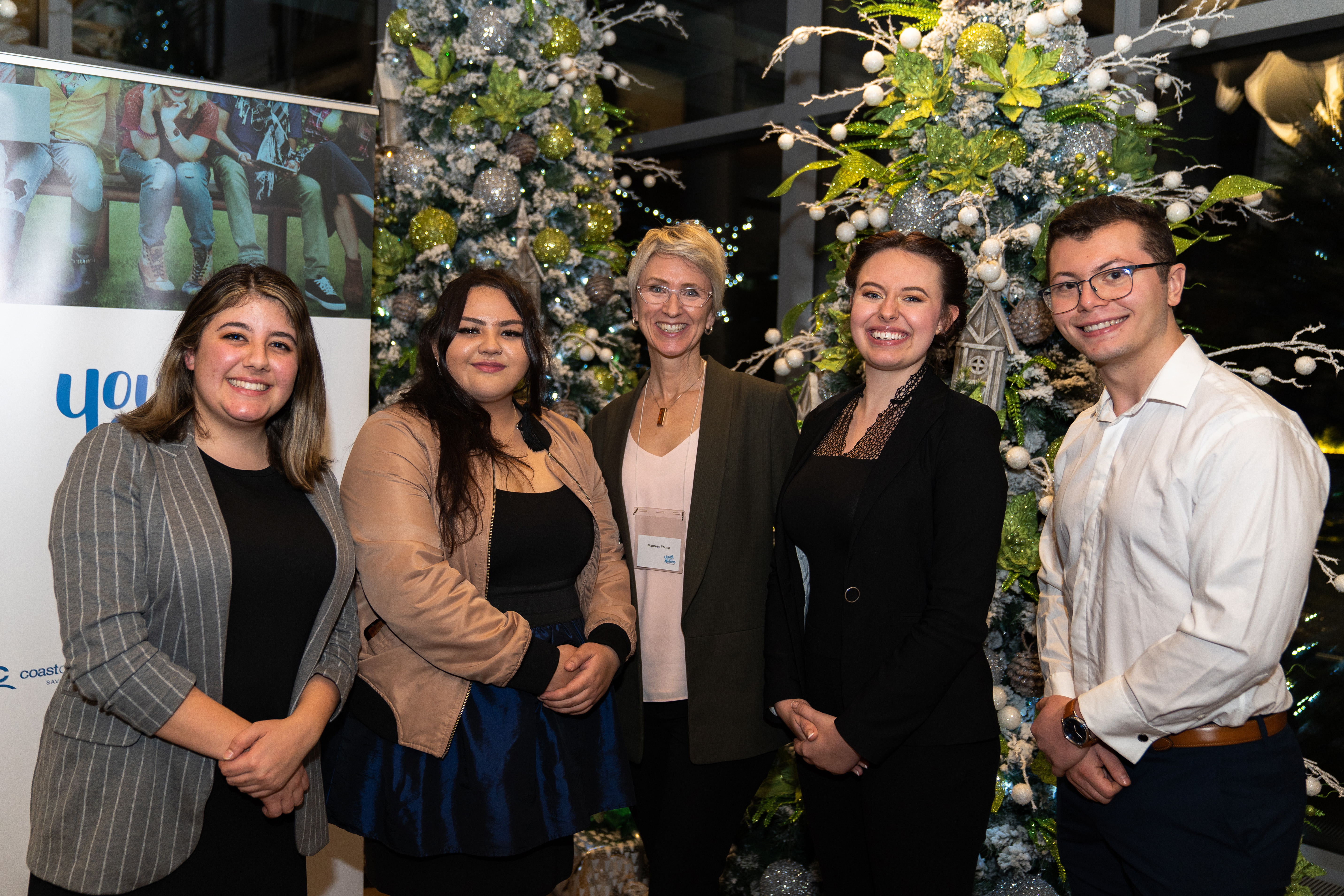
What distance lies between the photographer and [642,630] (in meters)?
2.18

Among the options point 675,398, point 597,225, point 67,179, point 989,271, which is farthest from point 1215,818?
point 597,225

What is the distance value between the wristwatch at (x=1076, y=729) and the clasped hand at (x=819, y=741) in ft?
1.24

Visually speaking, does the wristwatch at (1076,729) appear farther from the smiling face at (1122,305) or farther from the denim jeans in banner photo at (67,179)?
the denim jeans in banner photo at (67,179)

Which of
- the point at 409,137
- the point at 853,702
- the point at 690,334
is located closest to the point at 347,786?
the point at 853,702

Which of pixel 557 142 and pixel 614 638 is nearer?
pixel 614 638

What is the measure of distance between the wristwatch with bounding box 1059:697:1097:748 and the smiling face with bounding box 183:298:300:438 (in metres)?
1.54

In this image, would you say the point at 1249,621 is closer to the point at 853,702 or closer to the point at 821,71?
the point at 853,702

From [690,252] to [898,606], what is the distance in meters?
0.98

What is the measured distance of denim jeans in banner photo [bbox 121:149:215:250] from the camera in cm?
237

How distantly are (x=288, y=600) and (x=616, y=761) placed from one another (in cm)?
79

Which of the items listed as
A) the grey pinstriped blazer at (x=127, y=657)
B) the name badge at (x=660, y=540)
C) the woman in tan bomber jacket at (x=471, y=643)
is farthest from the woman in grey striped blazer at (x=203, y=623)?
the name badge at (x=660, y=540)

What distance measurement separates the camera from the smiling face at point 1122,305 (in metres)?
1.58

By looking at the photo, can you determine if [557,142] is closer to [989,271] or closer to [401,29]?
[401,29]

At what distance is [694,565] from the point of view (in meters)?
2.10
